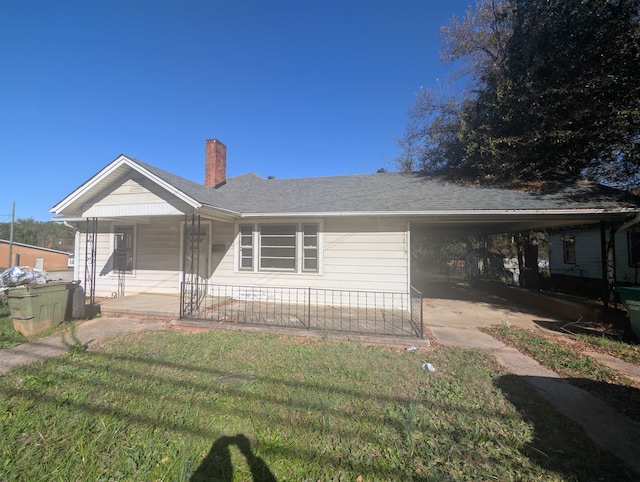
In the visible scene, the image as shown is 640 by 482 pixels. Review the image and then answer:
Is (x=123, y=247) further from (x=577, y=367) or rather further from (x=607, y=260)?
(x=607, y=260)

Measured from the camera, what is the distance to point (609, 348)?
5418 millimetres

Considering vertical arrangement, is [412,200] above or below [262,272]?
above

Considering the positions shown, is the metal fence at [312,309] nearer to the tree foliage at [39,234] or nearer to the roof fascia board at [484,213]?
the roof fascia board at [484,213]

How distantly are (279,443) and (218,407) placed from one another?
975 mm

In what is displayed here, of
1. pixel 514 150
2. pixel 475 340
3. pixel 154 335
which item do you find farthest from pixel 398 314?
pixel 514 150

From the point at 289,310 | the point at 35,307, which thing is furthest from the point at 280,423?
the point at 35,307

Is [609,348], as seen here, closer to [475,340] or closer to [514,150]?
[475,340]

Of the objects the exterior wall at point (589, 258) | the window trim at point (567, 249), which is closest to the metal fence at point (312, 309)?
the exterior wall at point (589, 258)

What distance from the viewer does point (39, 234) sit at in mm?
47719

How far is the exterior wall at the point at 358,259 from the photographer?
788cm

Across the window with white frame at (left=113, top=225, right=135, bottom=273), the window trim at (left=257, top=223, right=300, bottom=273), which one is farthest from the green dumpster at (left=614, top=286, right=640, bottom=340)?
the window with white frame at (left=113, top=225, right=135, bottom=273)

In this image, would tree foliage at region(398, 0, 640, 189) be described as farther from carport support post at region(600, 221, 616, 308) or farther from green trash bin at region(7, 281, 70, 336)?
green trash bin at region(7, 281, 70, 336)

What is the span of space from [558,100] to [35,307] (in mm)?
15069

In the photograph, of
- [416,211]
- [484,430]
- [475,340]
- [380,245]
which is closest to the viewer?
[484,430]
